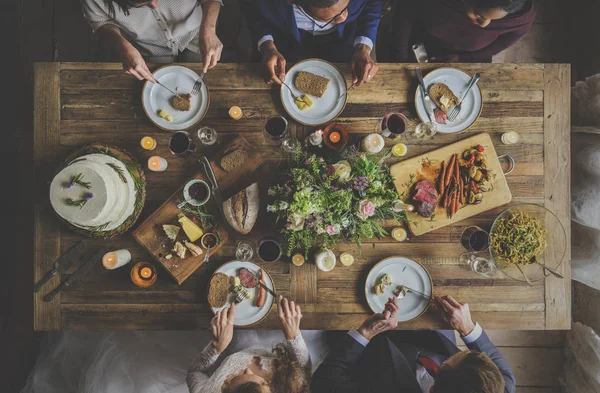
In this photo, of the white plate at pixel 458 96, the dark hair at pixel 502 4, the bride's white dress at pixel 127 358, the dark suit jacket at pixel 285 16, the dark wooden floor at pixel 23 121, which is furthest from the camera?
the dark wooden floor at pixel 23 121

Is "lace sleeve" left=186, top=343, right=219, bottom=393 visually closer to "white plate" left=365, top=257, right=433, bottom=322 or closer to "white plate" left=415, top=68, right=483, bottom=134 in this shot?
"white plate" left=365, top=257, right=433, bottom=322

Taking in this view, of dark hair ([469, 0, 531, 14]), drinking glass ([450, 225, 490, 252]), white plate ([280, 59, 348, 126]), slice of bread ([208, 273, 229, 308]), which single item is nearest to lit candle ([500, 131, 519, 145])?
drinking glass ([450, 225, 490, 252])

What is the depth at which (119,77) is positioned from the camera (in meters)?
2.21

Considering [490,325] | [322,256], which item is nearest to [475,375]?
[490,325]

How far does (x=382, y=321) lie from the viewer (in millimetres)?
2115

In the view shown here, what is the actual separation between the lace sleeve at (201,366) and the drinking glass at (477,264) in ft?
5.02

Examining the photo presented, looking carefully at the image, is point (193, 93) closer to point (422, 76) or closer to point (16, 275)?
point (422, 76)

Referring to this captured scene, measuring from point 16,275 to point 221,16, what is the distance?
8.76ft

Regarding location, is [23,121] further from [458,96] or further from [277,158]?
[458,96]

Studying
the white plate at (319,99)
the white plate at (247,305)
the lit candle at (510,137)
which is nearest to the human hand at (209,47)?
the white plate at (319,99)

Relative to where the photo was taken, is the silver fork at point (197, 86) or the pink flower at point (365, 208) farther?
the silver fork at point (197, 86)

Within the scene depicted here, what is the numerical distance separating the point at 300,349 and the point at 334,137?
122cm

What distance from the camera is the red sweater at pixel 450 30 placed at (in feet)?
7.39

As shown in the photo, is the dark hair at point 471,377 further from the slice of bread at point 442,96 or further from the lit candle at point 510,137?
the slice of bread at point 442,96
